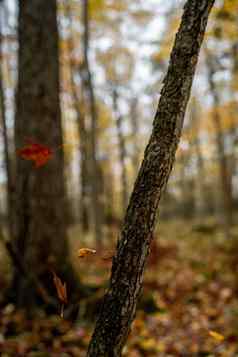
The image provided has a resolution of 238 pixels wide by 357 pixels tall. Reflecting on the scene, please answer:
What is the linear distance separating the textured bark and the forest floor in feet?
0.44

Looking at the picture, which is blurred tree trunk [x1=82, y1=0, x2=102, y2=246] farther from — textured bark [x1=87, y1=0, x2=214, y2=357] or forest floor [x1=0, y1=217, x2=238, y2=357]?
textured bark [x1=87, y1=0, x2=214, y2=357]

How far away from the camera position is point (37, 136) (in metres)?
4.59

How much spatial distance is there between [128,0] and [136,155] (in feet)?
43.5

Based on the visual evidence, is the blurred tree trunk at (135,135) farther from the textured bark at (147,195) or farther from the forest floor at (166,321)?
the textured bark at (147,195)

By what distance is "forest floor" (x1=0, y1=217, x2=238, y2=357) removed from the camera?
3.88 meters

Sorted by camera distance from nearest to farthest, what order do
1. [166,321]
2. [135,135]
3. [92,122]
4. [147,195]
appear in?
[147,195], [166,321], [92,122], [135,135]

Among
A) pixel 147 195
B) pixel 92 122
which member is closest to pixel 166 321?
pixel 147 195

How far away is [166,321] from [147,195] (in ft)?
12.4

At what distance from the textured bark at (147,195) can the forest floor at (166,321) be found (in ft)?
0.44

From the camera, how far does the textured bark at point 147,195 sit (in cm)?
162

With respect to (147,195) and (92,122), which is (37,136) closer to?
(147,195)

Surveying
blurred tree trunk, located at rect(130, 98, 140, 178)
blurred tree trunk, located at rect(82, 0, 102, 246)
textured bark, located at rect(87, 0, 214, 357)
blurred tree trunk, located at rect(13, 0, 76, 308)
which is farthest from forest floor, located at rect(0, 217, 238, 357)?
blurred tree trunk, located at rect(130, 98, 140, 178)

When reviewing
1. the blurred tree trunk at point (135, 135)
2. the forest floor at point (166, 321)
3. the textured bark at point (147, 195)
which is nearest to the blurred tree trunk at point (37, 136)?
the forest floor at point (166, 321)

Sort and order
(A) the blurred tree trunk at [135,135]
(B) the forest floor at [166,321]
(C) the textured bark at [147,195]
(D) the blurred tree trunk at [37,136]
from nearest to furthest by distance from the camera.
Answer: (C) the textured bark at [147,195], (B) the forest floor at [166,321], (D) the blurred tree trunk at [37,136], (A) the blurred tree trunk at [135,135]
